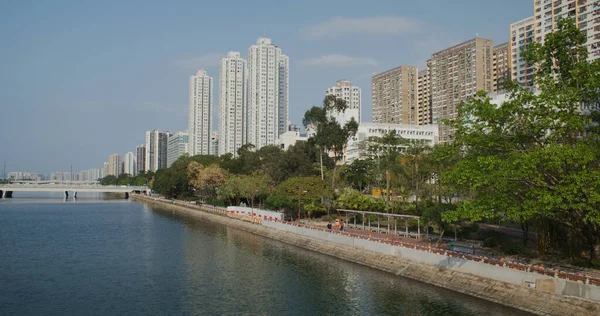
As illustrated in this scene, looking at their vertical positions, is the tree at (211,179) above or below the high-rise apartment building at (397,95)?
below

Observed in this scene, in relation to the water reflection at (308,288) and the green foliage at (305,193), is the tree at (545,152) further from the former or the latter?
the green foliage at (305,193)

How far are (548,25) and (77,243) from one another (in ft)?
292

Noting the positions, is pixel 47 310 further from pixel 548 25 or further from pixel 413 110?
pixel 413 110

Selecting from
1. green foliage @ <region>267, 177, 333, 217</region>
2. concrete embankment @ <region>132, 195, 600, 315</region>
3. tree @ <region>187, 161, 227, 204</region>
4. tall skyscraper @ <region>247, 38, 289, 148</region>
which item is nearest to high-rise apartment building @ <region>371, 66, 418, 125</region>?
tall skyscraper @ <region>247, 38, 289, 148</region>

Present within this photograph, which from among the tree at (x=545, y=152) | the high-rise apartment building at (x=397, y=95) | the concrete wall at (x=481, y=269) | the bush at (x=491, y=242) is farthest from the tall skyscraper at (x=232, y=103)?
the tree at (x=545, y=152)

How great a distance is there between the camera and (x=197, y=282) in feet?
106

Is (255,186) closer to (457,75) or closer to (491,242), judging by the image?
(491,242)

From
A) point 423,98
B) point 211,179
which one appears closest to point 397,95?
Answer: point 423,98

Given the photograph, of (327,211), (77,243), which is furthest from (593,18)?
(77,243)

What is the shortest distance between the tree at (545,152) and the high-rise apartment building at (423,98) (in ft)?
391

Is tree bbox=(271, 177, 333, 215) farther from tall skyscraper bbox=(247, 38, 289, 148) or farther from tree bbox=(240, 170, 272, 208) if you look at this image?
tall skyscraper bbox=(247, 38, 289, 148)

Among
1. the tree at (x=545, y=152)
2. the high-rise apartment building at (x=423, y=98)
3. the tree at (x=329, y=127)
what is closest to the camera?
the tree at (x=545, y=152)

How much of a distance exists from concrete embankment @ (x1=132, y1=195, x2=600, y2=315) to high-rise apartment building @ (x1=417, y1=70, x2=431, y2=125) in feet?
362

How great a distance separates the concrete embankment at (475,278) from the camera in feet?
72.6
